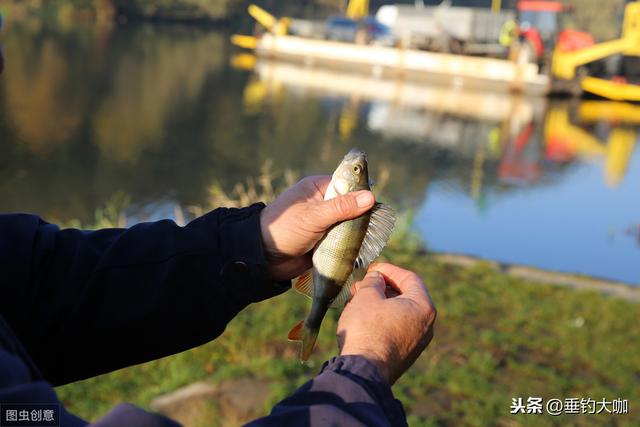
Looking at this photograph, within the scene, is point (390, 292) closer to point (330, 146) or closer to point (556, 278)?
point (556, 278)

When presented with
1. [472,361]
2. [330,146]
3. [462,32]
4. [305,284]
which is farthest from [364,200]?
[462,32]

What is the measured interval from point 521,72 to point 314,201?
2283 centimetres

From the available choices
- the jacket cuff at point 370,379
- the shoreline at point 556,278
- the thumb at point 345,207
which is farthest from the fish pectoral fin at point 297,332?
the shoreline at point 556,278

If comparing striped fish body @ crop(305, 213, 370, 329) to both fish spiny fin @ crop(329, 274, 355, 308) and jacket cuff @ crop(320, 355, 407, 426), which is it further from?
jacket cuff @ crop(320, 355, 407, 426)

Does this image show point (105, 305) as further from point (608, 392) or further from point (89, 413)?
point (608, 392)

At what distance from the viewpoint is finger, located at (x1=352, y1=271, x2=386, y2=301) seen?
2.08 metres

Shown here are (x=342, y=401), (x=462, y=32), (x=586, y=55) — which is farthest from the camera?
(x=462, y=32)

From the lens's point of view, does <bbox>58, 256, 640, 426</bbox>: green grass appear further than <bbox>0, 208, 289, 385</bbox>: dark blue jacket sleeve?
Yes

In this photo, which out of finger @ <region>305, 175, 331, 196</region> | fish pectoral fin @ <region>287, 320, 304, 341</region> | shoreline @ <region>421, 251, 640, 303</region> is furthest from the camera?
shoreline @ <region>421, 251, 640, 303</region>

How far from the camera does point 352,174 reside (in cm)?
222

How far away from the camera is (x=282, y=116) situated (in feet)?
59.6

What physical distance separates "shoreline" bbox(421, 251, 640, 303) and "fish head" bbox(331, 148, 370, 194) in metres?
5.00

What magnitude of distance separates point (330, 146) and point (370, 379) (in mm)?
13743

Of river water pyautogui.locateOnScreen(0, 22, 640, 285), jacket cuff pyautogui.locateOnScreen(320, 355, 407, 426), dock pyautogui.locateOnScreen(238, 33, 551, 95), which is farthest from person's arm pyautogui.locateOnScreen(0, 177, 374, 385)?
dock pyautogui.locateOnScreen(238, 33, 551, 95)
